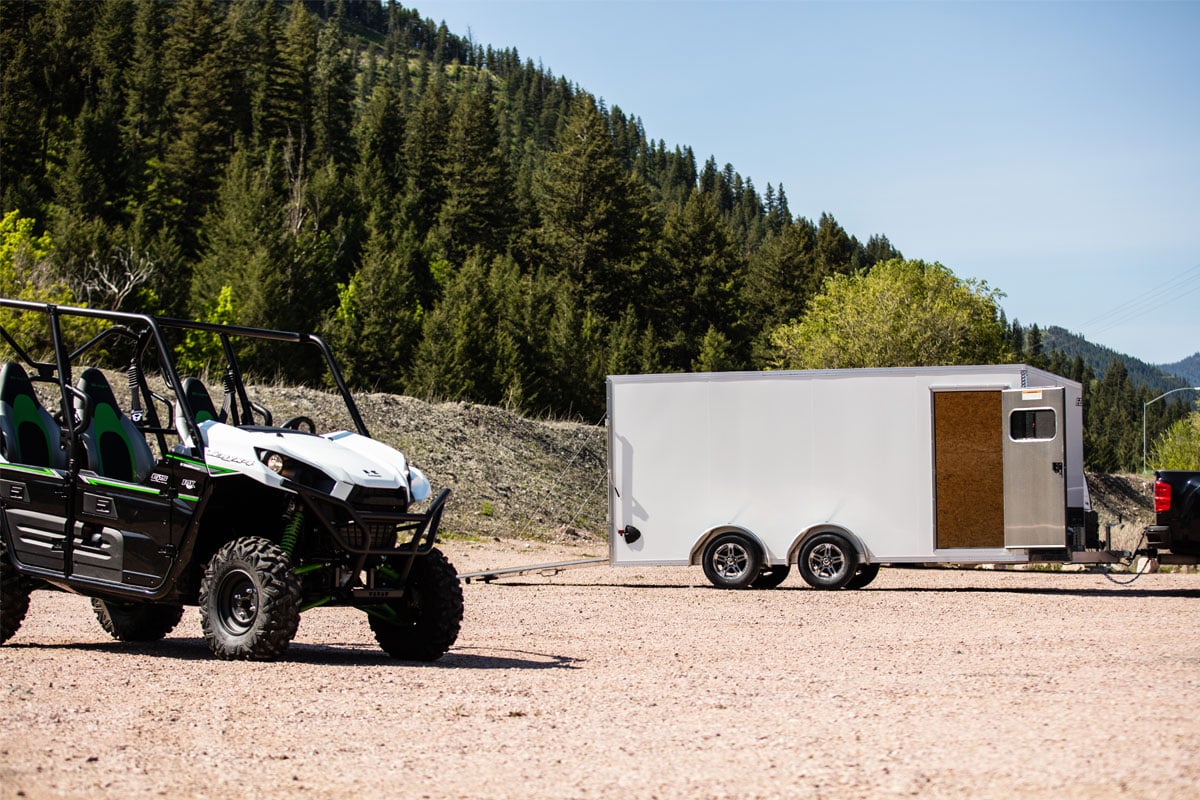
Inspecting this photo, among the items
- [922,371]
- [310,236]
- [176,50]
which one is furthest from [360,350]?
[922,371]

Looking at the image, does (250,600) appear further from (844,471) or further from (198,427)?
(844,471)

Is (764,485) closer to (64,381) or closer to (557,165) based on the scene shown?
(64,381)

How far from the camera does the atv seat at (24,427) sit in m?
10.5

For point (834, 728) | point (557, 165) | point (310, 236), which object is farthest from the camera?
point (557, 165)

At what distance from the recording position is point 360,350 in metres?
65.2

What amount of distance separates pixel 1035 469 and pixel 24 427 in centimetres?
1326

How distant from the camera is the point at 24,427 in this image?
35.0 feet

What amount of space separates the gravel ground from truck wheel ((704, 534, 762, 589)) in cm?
508

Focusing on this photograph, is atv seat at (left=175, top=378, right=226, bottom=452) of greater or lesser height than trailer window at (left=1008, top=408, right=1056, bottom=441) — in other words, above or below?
below

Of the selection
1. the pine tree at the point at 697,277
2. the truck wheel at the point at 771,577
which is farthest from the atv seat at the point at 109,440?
the pine tree at the point at 697,277

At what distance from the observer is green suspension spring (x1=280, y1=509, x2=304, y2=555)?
32.1ft

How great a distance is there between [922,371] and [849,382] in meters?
1.08

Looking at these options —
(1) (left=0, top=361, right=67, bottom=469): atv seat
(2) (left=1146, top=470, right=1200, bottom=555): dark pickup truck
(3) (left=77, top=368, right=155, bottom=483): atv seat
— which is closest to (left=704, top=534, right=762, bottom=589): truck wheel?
(2) (left=1146, top=470, right=1200, bottom=555): dark pickup truck

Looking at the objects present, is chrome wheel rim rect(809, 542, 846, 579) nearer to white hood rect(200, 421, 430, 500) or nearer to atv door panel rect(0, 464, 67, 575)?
white hood rect(200, 421, 430, 500)
